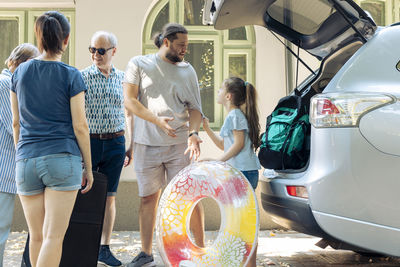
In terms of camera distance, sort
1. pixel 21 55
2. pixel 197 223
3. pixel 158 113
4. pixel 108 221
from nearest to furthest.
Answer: pixel 21 55
pixel 197 223
pixel 158 113
pixel 108 221

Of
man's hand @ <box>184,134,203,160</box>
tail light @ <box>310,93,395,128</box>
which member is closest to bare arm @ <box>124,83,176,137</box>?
man's hand @ <box>184,134,203,160</box>

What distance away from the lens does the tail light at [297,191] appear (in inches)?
154

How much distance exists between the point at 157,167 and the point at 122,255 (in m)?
1.33

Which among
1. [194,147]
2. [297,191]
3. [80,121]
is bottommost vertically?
[297,191]

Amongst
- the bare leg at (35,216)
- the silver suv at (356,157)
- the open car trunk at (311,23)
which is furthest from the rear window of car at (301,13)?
the bare leg at (35,216)

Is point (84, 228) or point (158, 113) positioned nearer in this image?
point (84, 228)

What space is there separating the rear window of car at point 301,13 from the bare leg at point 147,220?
1.90m

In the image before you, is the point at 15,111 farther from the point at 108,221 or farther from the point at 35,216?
the point at 108,221

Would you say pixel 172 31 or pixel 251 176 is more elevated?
pixel 172 31

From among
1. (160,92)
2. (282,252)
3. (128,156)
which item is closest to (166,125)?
(160,92)

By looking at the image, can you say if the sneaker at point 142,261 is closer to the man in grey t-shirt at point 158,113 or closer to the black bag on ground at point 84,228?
the man in grey t-shirt at point 158,113

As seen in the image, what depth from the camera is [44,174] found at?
3.48 meters

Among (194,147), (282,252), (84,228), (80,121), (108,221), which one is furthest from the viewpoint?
(282,252)

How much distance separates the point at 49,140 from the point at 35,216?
0.49m
